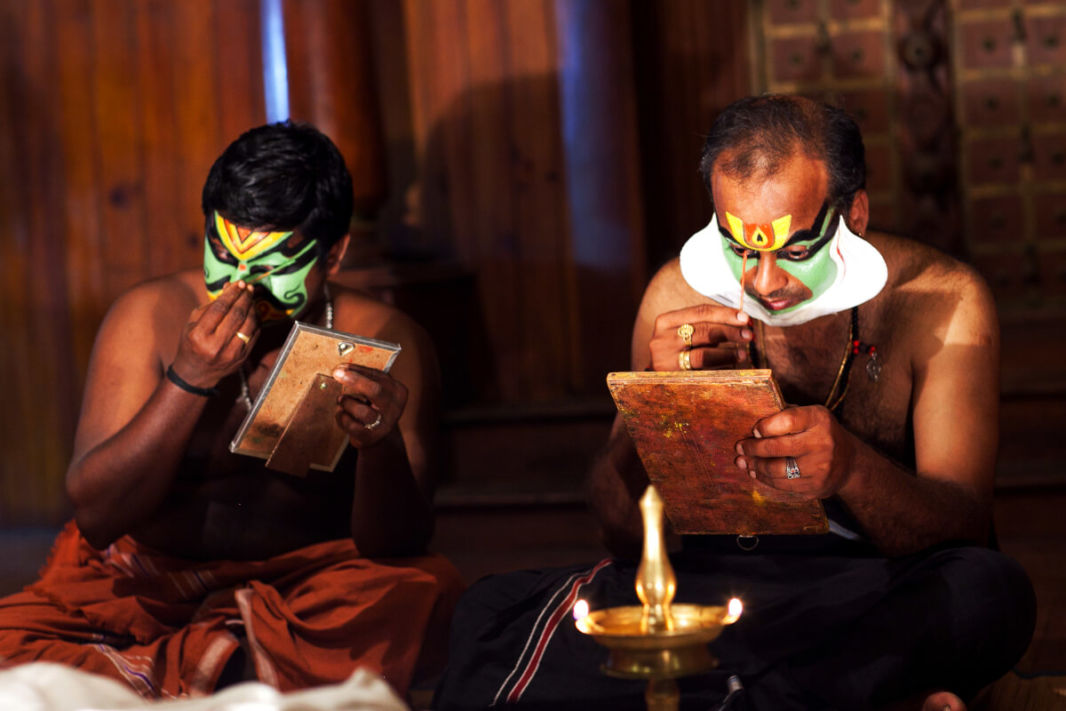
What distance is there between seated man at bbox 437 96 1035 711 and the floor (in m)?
1.08

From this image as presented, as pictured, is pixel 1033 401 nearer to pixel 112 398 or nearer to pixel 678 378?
pixel 678 378

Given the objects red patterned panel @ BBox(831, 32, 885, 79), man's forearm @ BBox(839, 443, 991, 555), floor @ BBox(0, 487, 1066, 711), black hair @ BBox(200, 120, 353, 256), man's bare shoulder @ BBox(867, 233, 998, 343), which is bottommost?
floor @ BBox(0, 487, 1066, 711)

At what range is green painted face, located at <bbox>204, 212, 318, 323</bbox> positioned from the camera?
2658mm

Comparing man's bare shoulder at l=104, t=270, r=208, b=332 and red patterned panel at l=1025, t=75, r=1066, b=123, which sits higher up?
red patterned panel at l=1025, t=75, r=1066, b=123

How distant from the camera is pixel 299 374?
8.09 ft

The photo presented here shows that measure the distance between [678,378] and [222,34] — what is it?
424cm

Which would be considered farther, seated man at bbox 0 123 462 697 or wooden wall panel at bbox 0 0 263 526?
wooden wall panel at bbox 0 0 263 526

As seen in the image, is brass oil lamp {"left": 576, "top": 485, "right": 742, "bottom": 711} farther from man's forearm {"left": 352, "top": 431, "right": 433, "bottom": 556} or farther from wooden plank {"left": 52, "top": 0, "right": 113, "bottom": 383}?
wooden plank {"left": 52, "top": 0, "right": 113, "bottom": 383}

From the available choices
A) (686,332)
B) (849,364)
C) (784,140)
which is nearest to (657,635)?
(686,332)

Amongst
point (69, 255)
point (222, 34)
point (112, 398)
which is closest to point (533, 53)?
point (222, 34)

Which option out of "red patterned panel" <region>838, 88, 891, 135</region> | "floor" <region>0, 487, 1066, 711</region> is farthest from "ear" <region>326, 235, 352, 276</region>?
"red patterned panel" <region>838, 88, 891, 135</region>

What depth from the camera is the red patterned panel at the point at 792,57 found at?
5.66 m

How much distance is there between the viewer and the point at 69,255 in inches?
218

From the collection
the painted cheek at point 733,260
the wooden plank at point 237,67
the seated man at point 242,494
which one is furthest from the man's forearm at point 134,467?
the wooden plank at point 237,67
